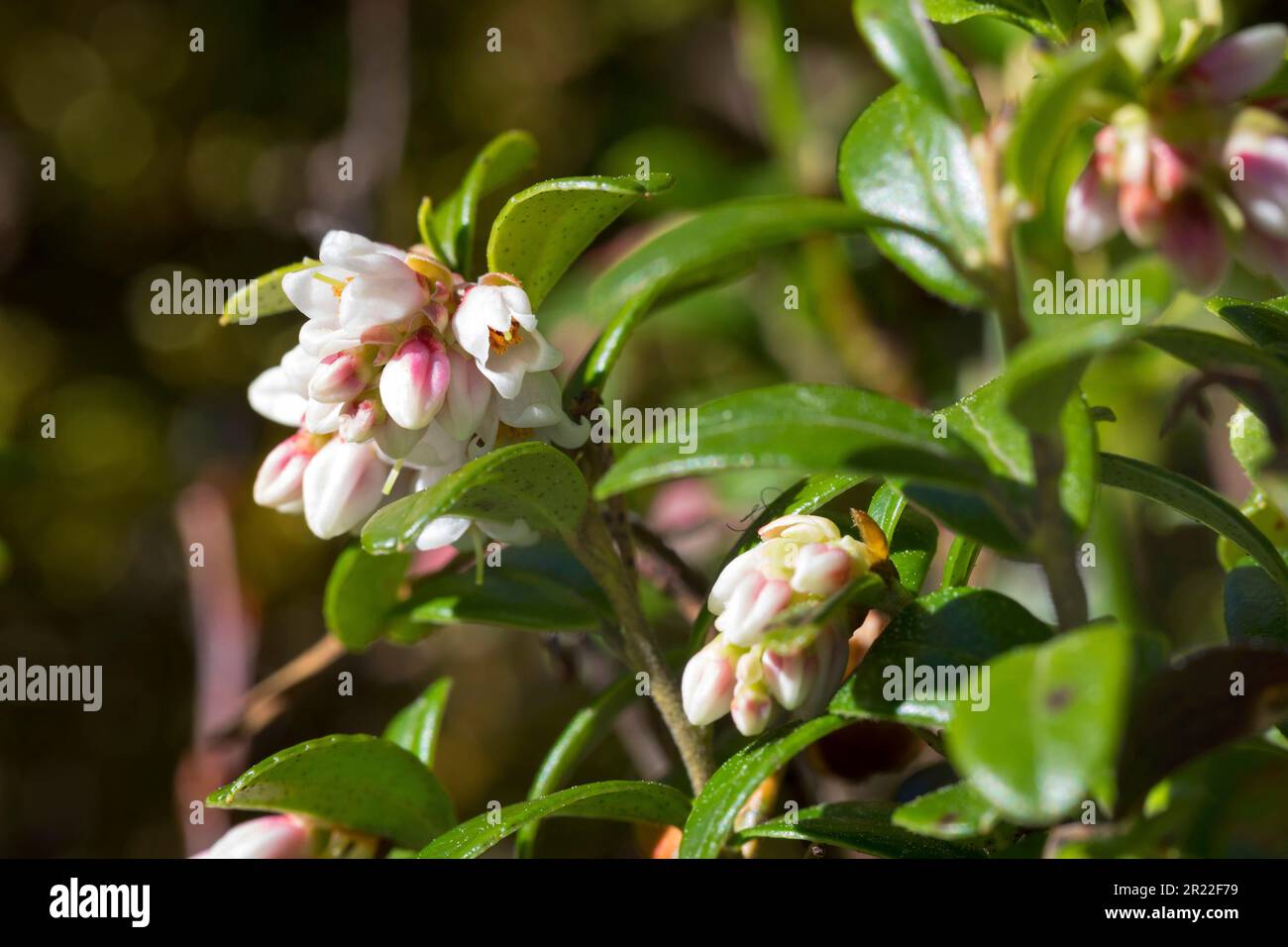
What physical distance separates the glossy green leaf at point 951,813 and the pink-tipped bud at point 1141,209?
0.28 m

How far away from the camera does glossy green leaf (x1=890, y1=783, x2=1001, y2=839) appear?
2.02 ft

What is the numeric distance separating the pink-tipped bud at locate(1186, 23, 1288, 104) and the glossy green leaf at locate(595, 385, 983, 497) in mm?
208

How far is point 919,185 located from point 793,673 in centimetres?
29

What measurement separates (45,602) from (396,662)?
0.54 meters

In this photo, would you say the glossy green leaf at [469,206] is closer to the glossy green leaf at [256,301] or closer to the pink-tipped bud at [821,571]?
the glossy green leaf at [256,301]

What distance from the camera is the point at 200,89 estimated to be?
2.27m

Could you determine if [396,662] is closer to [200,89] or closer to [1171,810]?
[200,89]

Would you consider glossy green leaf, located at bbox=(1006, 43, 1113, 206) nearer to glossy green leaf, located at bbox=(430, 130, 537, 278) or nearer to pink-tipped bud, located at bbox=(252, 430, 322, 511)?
glossy green leaf, located at bbox=(430, 130, 537, 278)

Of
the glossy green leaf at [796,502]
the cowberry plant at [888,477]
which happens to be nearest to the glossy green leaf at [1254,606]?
the cowberry plant at [888,477]

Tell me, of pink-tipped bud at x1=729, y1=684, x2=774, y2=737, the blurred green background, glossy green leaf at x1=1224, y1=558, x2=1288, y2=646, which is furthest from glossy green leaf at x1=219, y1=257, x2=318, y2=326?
the blurred green background

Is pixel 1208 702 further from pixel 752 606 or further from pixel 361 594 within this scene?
pixel 361 594

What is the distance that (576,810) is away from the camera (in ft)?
2.78

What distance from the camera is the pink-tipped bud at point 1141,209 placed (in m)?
0.63
